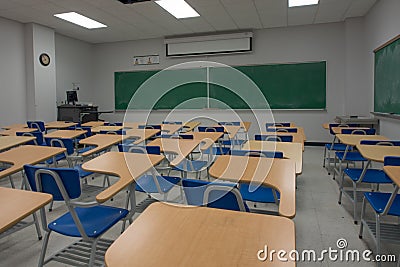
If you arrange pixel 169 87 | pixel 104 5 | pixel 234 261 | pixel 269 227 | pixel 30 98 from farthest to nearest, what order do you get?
pixel 169 87 → pixel 30 98 → pixel 104 5 → pixel 269 227 → pixel 234 261

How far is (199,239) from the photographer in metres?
1.07

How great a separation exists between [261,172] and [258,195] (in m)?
0.44

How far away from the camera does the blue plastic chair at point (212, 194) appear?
1.47m

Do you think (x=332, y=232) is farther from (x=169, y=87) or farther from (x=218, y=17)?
(x=169, y=87)

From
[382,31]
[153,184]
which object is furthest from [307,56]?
[153,184]

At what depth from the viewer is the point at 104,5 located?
5.59 m

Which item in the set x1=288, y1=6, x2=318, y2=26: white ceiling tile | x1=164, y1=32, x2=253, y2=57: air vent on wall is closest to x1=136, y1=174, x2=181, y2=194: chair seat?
x1=288, y1=6, x2=318, y2=26: white ceiling tile

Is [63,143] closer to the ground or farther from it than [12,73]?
closer to the ground

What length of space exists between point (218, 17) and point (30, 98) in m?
4.90

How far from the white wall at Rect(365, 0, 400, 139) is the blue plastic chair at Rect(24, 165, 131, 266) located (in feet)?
15.6

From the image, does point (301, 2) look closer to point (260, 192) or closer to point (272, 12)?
point (272, 12)

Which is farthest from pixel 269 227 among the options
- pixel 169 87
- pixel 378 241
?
pixel 169 87

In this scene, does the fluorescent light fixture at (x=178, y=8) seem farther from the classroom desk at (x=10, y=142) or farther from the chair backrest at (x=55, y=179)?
the chair backrest at (x=55, y=179)

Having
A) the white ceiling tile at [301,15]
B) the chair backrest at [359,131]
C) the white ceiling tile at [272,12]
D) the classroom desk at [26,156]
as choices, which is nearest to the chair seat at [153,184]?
the classroom desk at [26,156]
